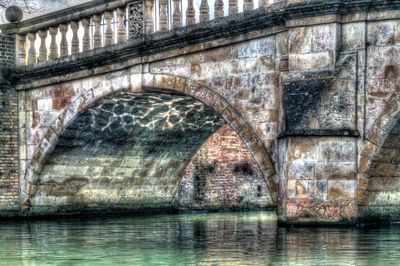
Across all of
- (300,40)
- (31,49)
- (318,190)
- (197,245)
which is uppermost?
(31,49)

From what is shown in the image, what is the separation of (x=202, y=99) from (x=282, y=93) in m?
1.94

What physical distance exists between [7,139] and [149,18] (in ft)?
14.9

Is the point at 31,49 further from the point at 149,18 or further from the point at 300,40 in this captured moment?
the point at 300,40

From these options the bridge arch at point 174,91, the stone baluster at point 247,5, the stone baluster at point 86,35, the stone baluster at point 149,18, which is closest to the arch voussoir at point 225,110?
the bridge arch at point 174,91

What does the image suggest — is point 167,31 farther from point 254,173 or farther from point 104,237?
point 254,173

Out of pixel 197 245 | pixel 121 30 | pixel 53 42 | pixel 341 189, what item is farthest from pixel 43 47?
pixel 197 245

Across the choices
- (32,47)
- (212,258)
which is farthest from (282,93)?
(32,47)

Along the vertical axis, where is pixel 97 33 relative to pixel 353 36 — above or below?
above

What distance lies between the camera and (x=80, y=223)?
1599 centimetres

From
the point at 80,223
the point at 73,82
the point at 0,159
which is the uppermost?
the point at 73,82

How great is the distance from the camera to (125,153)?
1872cm

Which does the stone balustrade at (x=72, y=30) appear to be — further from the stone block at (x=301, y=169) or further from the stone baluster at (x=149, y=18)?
the stone block at (x=301, y=169)

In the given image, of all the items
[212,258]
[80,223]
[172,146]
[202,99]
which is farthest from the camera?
[172,146]

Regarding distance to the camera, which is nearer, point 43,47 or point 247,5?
point 247,5
